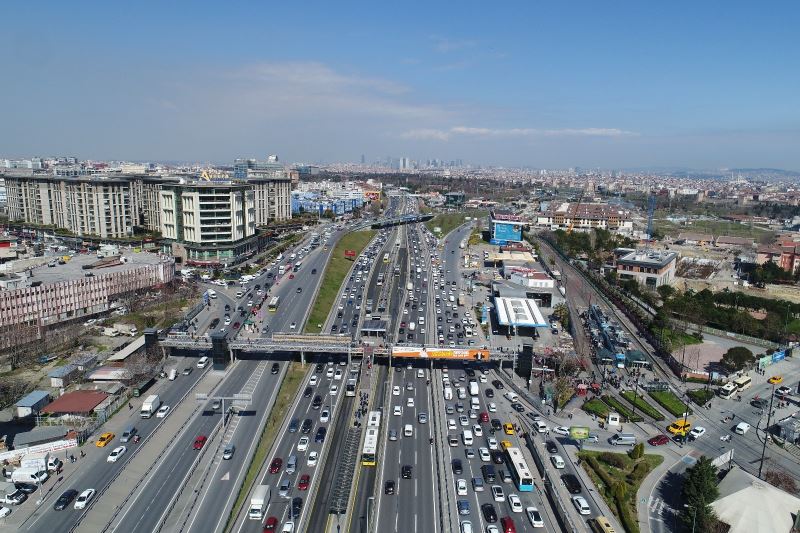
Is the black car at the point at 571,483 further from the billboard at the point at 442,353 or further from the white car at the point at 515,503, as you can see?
the billboard at the point at 442,353

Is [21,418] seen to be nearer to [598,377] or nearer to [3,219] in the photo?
[598,377]

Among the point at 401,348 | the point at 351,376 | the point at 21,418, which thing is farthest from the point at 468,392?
the point at 21,418

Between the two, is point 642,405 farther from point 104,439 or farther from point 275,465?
A: point 104,439

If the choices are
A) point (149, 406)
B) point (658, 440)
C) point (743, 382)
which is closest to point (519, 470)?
point (658, 440)

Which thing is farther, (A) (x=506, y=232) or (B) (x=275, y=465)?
(A) (x=506, y=232)

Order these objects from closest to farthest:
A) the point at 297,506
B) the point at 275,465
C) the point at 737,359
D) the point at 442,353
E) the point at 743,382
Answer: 1. the point at 297,506
2. the point at 275,465
3. the point at 743,382
4. the point at 442,353
5. the point at 737,359

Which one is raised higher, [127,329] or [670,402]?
[127,329]

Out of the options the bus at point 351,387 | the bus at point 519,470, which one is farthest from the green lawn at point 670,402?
the bus at point 351,387

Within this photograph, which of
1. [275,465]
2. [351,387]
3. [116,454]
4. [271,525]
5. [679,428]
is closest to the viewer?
[271,525]
